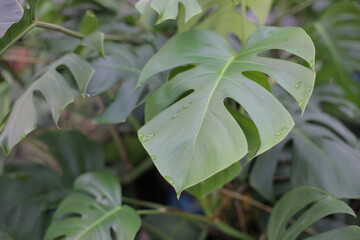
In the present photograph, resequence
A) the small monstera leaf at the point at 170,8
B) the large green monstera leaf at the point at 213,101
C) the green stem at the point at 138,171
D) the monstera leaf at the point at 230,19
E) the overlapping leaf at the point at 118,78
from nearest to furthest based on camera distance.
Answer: the large green monstera leaf at the point at 213,101
the small monstera leaf at the point at 170,8
the overlapping leaf at the point at 118,78
the monstera leaf at the point at 230,19
the green stem at the point at 138,171

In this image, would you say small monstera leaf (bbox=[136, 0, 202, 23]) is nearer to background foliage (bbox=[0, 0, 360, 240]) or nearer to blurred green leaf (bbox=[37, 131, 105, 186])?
background foliage (bbox=[0, 0, 360, 240])

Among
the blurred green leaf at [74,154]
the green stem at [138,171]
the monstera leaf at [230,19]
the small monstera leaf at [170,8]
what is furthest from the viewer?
the green stem at [138,171]

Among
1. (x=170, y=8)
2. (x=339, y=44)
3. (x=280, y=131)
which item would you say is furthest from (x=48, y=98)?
(x=339, y=44)

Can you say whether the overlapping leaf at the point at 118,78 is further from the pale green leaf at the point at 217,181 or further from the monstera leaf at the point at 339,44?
the monstera leaf at the point at 339,44

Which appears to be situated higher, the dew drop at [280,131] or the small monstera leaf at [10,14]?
the small monstera leaf at [10,14]

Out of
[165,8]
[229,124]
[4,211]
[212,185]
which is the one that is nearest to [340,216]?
[212,185]

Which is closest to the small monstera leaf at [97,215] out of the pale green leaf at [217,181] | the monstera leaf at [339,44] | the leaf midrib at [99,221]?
the leaf midrib at [99,221]
